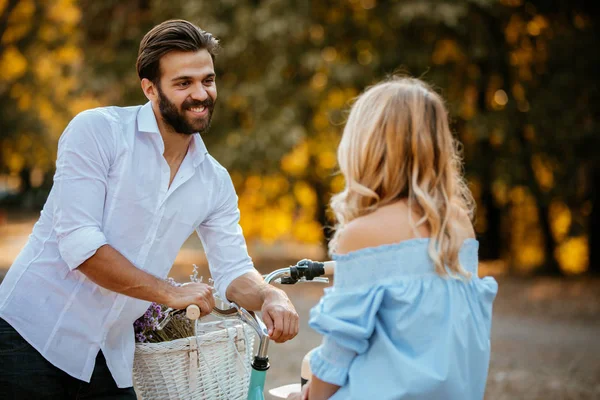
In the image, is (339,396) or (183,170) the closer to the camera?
(339,396)

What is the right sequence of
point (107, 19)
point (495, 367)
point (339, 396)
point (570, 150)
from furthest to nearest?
point (107, 19)
point (570, 150)
point (495, 367)
point (339, 396)

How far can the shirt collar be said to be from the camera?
8.46ft

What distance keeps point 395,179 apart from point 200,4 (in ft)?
38.0

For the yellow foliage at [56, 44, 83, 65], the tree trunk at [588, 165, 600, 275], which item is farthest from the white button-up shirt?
the yellow foliage at [56, 44, 83, 65]

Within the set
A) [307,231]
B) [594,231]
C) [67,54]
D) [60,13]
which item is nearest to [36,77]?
[67,54]

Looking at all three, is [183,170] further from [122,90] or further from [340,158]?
[122,90]

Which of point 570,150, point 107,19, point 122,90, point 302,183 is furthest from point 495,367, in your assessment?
point 107,19

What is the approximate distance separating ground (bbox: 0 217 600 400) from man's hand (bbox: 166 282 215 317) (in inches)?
196

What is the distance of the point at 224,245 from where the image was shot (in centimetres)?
277

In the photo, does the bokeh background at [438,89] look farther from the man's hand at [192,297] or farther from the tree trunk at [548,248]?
the man's hand at [192,297]

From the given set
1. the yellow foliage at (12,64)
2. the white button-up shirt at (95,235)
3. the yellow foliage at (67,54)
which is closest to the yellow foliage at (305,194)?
the yellow foliage at (67,54)

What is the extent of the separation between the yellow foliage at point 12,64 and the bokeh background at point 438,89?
6678mm

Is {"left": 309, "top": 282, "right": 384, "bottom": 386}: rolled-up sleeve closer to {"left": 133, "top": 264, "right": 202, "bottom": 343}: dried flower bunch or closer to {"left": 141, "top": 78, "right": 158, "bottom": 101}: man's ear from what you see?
{"left": 133, "top": 264, "right": 202, "bottom": 343}: dried flower bunch

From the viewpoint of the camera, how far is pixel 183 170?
2625 mm
